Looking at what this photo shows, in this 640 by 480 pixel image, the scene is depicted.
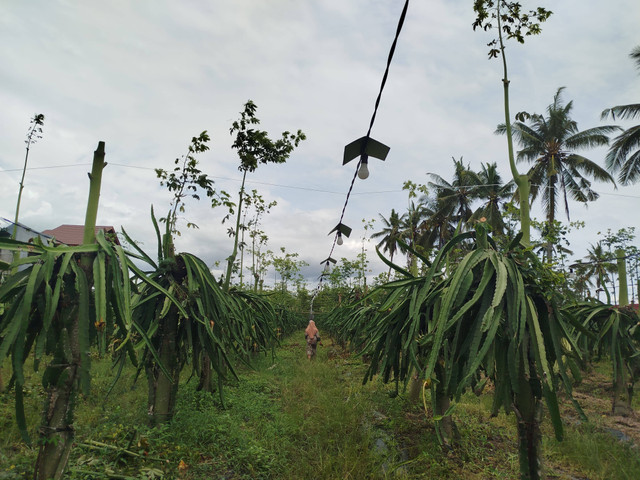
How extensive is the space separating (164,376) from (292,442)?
159 centimetres

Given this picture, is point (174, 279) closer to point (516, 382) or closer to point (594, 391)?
point (516, 382)

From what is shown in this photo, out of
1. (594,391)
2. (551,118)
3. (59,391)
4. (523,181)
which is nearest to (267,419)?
(59,391)

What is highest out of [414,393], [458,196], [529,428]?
[458,196]

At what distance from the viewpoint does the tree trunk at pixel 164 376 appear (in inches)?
133

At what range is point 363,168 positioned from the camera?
360 centimetres

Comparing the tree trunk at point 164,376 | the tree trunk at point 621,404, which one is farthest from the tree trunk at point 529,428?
the tree trunk at point 621,404

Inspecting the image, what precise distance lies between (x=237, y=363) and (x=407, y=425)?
15.6 ft

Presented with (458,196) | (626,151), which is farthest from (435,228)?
(626,151)

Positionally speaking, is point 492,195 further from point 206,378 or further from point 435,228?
point 206,378

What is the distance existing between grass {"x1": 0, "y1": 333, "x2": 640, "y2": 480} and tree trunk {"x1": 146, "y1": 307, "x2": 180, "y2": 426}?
15cm

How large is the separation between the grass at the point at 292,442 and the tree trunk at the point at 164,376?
148mm

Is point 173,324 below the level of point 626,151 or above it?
below

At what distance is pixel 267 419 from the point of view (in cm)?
447

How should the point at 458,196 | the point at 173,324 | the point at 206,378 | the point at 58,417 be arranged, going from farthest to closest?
1. the point at 458,196
2. the point at 206,378
3. the point at 173,324
4. the point at 58,417
